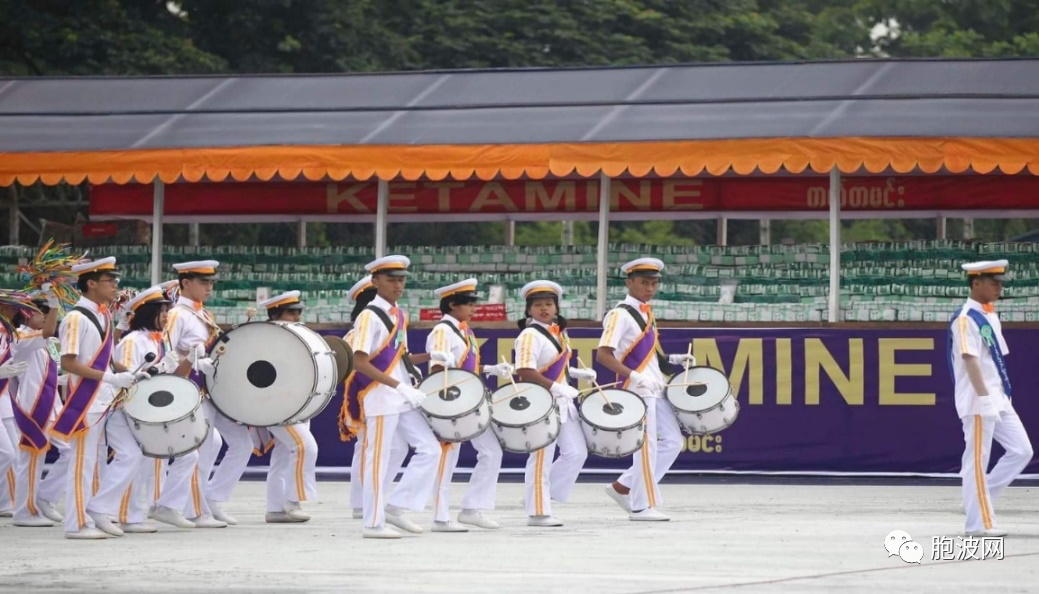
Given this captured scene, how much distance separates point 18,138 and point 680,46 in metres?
17.7

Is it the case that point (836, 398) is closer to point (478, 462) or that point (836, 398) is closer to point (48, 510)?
point (478, 462)

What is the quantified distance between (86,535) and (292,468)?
1.76 metres

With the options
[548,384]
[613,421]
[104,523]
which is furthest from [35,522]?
[613,421]

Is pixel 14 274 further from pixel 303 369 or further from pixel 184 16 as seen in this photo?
pixel 184 16

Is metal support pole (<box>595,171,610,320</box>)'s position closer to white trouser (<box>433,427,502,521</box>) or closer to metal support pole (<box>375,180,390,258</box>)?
metal support pole (<box>375,180,390,258</box>)

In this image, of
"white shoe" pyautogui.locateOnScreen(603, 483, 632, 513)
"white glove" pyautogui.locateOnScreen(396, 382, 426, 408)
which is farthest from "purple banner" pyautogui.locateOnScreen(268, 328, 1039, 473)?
"white glove" pyautogui.locateOnScreen(396, 382, 426, 408)

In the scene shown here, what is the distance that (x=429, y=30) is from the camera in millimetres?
34875

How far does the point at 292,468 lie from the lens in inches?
567

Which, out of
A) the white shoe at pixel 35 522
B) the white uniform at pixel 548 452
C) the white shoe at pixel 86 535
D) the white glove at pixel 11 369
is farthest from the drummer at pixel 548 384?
the white glove at pixel 11 369

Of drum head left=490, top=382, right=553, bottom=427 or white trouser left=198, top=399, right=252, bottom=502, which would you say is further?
white trouser left=198, top=399, right=252, bottom=502

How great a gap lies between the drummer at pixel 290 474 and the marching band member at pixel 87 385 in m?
1.37

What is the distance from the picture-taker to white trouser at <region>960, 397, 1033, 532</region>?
12680 mm

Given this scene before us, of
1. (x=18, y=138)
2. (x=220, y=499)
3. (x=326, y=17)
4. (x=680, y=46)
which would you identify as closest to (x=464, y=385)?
(x=220, y=499)

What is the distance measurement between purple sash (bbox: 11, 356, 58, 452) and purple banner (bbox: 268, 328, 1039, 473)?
521 centimetres
